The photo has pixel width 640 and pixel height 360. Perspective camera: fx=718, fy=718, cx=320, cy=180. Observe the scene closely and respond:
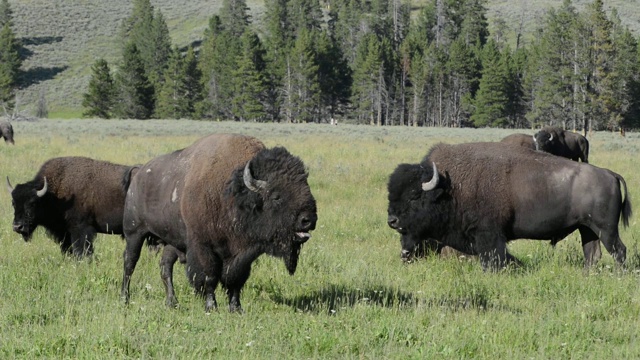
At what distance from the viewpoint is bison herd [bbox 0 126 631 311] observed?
20.5 feet

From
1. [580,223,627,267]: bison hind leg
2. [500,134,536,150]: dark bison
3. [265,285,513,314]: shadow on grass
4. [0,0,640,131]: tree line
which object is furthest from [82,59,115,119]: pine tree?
[265,285,513,314]: shadow on grass

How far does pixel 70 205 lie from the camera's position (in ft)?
31.7

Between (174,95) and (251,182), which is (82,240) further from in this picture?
(174,95)

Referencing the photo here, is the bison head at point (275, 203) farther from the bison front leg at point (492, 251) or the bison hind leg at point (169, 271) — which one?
the bison front leg at point (492, 251)

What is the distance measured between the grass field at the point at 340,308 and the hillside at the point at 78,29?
83.9 m

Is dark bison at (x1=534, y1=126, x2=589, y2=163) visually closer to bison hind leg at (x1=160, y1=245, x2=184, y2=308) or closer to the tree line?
bison hind leg at (x1=160, y1=245, x2=184, y2=308)

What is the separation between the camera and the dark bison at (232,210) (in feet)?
20.1

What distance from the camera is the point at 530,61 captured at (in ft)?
259

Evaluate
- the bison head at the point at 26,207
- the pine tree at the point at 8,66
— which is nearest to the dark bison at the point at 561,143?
the bison head at the point at 26,207

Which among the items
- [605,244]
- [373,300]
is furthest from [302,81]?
[373,300]

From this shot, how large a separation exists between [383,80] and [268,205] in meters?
76.6

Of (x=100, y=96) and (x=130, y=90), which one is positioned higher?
(x=130, y=90)

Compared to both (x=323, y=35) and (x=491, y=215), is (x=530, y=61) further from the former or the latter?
(x=491, y=215)

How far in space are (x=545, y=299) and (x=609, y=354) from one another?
1.87 metres
